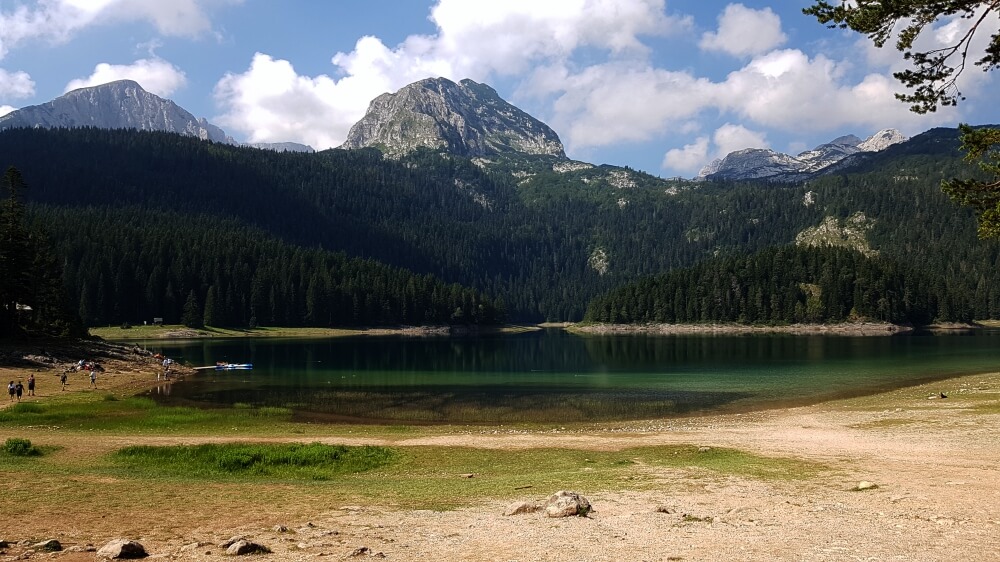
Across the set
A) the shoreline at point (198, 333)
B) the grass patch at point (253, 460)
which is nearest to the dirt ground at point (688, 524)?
the grass patch at point (253, 460)

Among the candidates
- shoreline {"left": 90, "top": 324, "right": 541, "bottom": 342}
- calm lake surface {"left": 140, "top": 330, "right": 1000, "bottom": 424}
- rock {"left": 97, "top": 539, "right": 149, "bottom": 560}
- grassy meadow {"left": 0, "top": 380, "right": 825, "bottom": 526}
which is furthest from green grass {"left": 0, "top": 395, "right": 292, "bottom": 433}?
shoreline {"left": 90, "top": 324, "right": 541, "bottom": 342}

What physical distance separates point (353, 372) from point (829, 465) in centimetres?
6780

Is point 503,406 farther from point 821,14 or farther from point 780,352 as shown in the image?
point 780,352

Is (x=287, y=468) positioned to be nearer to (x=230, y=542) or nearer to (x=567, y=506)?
(x=230, y=542)

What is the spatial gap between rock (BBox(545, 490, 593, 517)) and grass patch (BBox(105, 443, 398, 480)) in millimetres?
11493

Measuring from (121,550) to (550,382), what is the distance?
208 ft

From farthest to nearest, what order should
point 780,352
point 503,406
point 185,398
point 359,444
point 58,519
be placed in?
1. point 780,352
2. point 185,398
3. point 503,406
4. point 359,444
5. point 58,519

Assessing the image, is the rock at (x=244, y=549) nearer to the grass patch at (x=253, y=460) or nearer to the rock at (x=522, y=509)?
the rock at (x=522, y=509)

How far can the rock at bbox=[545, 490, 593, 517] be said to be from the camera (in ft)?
56.6

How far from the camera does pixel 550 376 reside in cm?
8131

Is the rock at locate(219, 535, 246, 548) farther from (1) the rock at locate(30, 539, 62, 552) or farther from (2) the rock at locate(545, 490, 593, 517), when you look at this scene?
(2) the rock at locate(545, 490, 593, 517)

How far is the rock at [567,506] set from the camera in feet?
56.6

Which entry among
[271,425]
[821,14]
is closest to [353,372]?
[271,425]

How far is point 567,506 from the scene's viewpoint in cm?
1741
